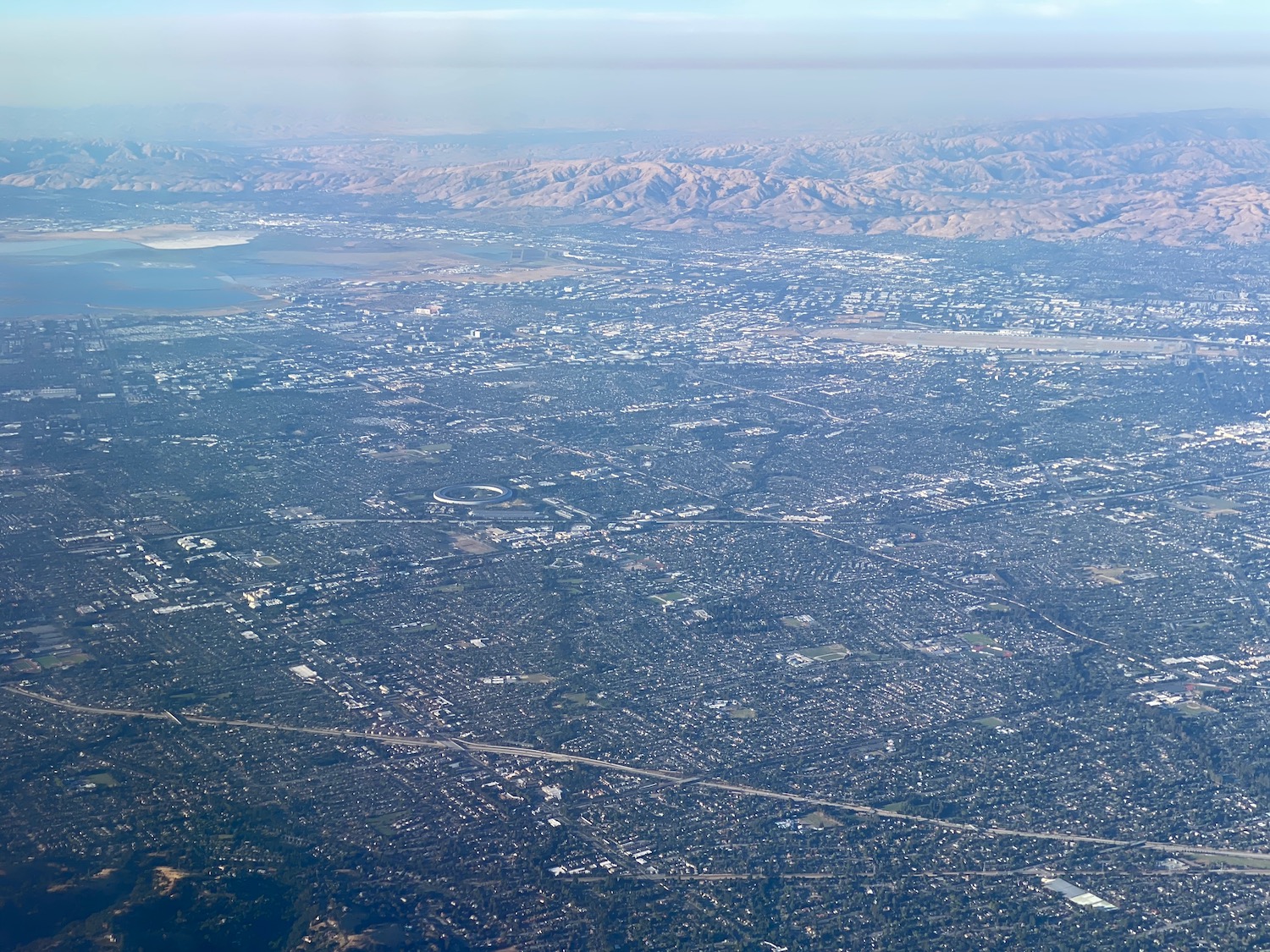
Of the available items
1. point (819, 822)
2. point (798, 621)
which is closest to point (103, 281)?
point (798, 621)

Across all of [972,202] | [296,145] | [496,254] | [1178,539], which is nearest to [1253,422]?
[1178,539]

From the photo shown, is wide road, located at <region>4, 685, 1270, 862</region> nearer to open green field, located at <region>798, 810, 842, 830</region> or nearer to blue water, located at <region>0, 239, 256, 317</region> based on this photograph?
open green field, located at <region>798, 810, 842, 830</region>

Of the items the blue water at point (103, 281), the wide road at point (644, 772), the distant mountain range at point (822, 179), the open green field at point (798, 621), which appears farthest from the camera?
the distant mountain range at point (822, 179)

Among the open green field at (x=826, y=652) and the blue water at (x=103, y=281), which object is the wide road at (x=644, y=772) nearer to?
the open green field at (x=826, y=652)

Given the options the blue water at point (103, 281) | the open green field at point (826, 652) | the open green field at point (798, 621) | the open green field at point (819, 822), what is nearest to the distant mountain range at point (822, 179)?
the blue water at point (103, 281)

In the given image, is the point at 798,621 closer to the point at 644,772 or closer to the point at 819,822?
the point at 644,772

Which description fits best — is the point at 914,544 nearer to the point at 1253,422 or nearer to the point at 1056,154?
the point at 1253,422

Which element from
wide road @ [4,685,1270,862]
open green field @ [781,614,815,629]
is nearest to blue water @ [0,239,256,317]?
wide road @ [4,685,1270,862]
